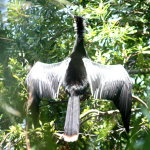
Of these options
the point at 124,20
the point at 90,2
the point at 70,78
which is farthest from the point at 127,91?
the point at 90,2

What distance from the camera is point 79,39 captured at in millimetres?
4273

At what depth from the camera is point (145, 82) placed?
3.91 m

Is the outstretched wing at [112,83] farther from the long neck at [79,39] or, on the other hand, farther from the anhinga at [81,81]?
the long neck at [79,39]

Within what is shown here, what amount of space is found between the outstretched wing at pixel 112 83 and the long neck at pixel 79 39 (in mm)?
446

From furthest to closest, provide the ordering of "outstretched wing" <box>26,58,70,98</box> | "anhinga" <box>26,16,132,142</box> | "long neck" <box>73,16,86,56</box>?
"long neck" <box>73,16,86,56</box> → "outstretched wing" <box>26,58,70,98</box> → "anhinga" <box>26,16,132,142</box>

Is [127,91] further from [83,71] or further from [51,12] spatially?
[51,12]

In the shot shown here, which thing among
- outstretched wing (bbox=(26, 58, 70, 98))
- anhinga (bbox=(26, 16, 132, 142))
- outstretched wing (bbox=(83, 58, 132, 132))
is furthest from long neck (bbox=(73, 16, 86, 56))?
outstretched wing (bbox=(83, 58, 132, 132))

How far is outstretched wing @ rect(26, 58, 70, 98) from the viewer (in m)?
3.73

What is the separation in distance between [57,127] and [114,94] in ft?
2.85

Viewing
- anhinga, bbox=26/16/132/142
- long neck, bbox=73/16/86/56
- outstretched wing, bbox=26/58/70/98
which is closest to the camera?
anhinga, bbox=26/16/132/142

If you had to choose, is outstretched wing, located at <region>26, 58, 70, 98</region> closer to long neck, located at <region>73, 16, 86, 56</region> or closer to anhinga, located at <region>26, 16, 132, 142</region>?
anhinga, located at <region>26, 16, 132, 142</region>

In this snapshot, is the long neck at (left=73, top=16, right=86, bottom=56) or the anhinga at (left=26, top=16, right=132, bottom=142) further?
the long neck at (left=73, top=16, right=86, bottom=56)

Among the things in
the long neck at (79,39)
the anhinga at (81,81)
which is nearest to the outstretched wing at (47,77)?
the anhinga at (81,81)

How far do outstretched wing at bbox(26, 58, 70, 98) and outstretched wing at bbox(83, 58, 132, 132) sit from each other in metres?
0.35
